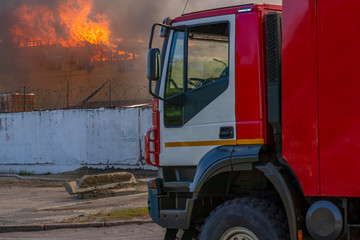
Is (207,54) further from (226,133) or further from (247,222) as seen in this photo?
(247,222)

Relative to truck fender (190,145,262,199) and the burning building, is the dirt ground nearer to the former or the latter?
truck fender (190,145,262,199)

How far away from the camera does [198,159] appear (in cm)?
622

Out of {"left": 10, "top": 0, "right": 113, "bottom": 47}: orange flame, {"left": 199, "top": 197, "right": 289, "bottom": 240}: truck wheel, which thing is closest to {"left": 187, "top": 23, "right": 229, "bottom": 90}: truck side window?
{"left": 199, "top": 197, "right": 289, "bottom": 240}: truck wheel

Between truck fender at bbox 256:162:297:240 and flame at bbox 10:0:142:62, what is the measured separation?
40.0 metres

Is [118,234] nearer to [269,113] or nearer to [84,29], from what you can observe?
[269,113]

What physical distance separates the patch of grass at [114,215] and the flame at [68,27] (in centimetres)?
3382

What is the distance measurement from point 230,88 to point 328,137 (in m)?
1.34

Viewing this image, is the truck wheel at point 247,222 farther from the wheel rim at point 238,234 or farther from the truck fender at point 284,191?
the truck fender at point 284,191

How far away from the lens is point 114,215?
11.5 m

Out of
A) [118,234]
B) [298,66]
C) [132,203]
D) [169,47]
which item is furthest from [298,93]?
[132,203]

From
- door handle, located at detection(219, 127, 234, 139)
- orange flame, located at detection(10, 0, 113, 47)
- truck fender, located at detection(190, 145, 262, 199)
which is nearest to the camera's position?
truck fender, located at detection(190, 145, 262, 199)

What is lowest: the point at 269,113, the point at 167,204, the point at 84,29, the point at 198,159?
the point at 167,204

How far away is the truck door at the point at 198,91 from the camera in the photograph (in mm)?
6012

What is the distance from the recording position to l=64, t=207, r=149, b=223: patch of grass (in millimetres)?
11094
